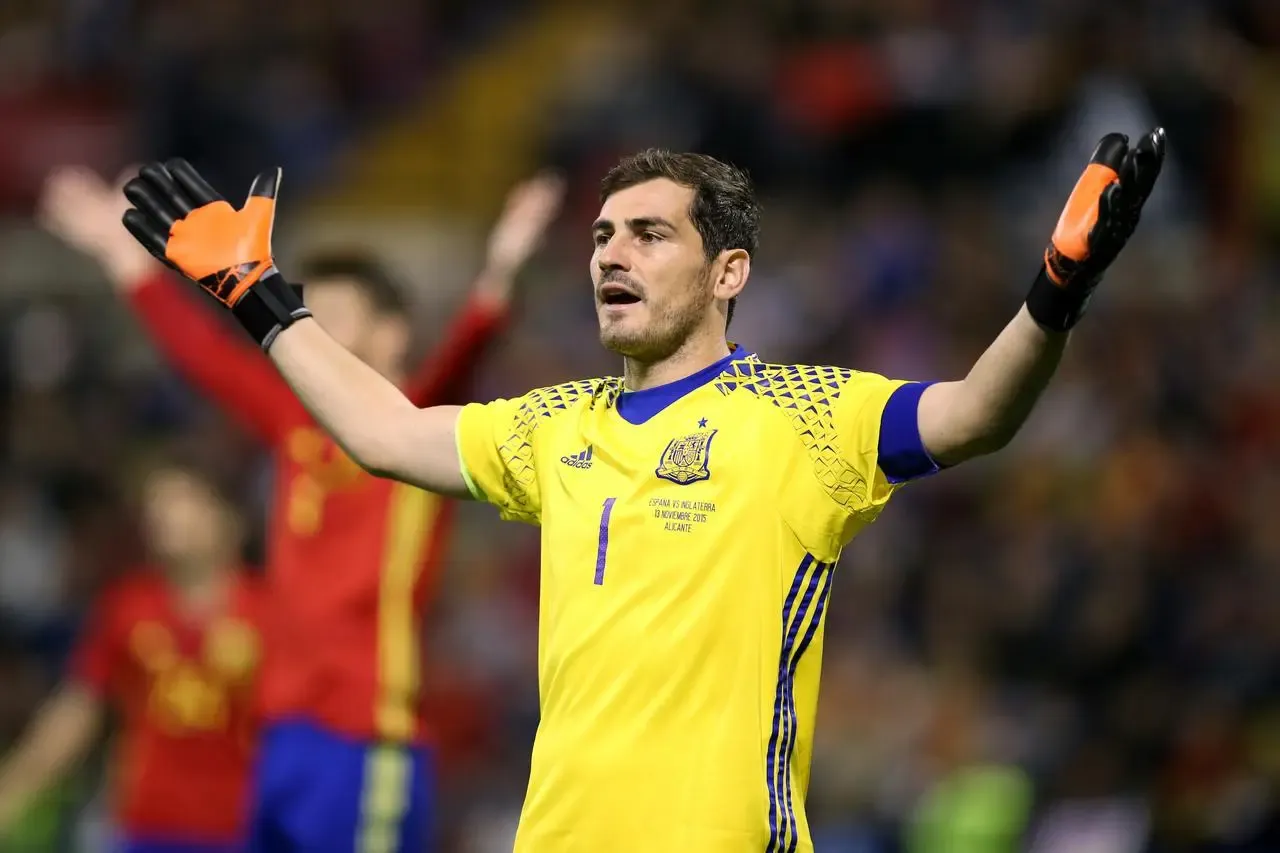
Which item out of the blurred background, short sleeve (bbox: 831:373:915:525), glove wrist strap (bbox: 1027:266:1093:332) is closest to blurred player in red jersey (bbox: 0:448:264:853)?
the blurred background

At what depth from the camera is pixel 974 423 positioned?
151 inches

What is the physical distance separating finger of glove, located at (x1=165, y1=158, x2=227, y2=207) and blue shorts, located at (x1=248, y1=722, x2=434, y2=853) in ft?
8.07

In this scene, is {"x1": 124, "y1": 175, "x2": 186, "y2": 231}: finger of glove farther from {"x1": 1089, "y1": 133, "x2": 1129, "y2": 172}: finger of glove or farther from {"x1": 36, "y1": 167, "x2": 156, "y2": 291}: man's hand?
{"x1": 1089, "y1": 133, "x2": 1129, "y2": 172}: finger of glove

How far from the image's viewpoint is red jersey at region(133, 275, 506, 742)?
256 inches

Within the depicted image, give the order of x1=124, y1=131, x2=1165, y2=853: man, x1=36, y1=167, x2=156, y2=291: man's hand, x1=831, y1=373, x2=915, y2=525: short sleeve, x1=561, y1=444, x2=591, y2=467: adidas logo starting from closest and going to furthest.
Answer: x1=124, y1=131, x2=1165, y2=853: man, x1=831, y1=373, x2=915, y2=525: short sleeve, x1=561, y1=444, x2=591, y2=467: adidas logo, x1=36, y1=167, x2=156, y2=291: man's hand

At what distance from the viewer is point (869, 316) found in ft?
39.2

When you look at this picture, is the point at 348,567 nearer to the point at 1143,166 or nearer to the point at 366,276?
the point at 366,276

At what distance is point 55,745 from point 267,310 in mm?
4655

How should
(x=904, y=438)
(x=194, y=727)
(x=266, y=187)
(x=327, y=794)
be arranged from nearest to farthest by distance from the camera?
(x=904, y=438) → (x=266, y=187) → (x=327, y=794) → (x=194, y=727)

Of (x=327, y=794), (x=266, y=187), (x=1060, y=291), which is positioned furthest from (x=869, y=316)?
(x=1060, y=291)

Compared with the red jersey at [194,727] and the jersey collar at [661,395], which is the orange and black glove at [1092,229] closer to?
the jersey collar at [661,395]

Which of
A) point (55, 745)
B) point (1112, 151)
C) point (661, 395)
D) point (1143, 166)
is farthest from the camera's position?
point (55, 745)

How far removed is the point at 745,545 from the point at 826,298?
825 cm

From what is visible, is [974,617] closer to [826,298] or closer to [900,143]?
[826,298]
